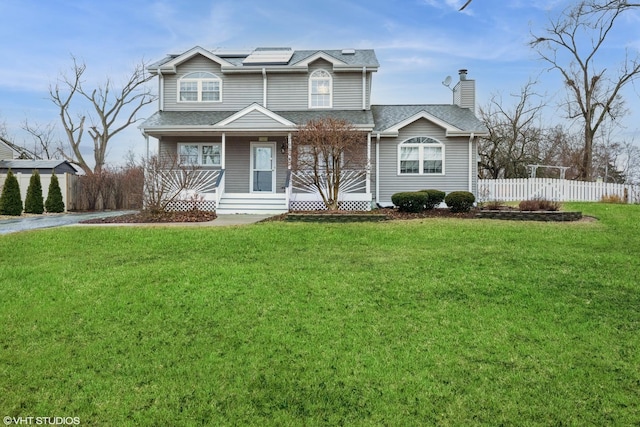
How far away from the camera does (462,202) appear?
564 inches

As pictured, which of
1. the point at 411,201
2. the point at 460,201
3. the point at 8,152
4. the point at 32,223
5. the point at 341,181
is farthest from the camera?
the point at 8,152

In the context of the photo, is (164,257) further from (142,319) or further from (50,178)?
(50,178)

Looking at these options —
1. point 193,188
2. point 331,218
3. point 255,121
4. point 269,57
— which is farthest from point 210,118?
point 331,218

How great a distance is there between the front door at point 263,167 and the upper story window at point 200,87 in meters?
3.10

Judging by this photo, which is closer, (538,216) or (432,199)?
(538,216)

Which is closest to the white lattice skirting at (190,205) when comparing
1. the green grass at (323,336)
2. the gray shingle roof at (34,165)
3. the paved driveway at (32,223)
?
the paved driveway at (32,223)

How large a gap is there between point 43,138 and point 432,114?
35674mm

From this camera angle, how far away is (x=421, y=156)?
57.1 feet

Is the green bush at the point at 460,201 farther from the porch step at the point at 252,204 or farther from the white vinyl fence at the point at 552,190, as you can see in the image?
the white vinyl fence at the point at 552,190

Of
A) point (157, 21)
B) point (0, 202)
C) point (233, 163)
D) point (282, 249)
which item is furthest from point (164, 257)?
point (0, 202)

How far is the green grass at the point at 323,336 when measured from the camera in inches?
140

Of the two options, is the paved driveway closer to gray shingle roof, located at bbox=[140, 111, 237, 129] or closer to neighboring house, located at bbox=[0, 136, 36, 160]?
gray shingle roof, located at bbox=[140, 111, 237, 129]

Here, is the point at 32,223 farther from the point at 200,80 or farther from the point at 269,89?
the point at 269,89

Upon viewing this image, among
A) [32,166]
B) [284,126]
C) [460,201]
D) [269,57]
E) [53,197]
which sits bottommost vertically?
[460,201]
